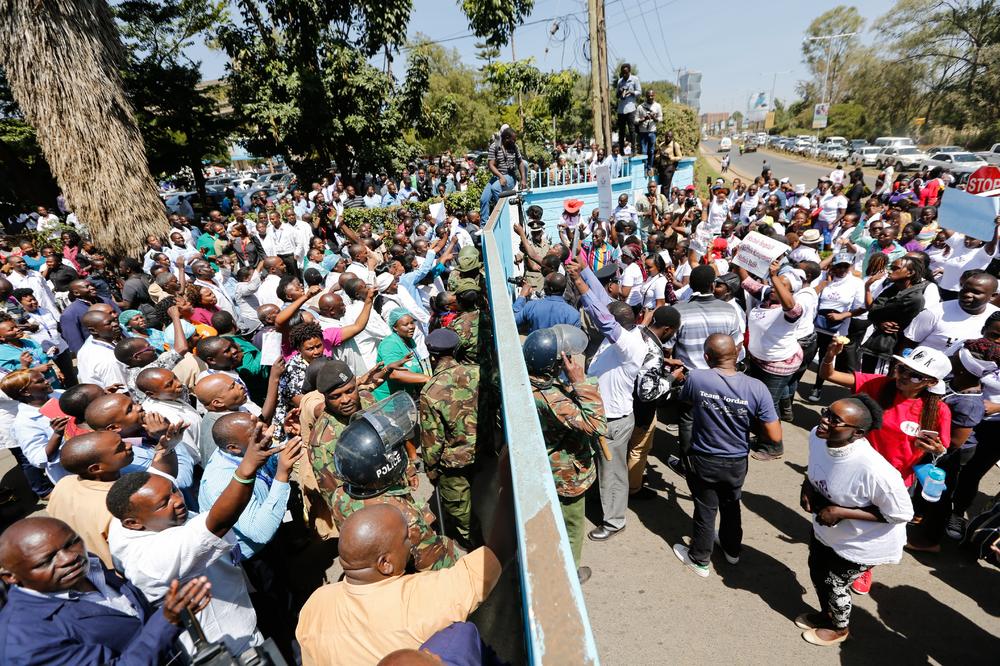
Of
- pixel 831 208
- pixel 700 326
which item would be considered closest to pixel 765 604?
pixel 700 326

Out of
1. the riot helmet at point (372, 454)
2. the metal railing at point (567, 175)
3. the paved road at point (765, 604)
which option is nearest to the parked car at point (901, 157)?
the metal railing at point (567, 175)

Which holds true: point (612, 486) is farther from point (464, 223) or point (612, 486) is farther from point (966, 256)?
point (464, 223)

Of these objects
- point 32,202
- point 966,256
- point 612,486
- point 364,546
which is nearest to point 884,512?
point 612,486

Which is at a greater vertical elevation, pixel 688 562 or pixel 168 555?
pixel 168 555

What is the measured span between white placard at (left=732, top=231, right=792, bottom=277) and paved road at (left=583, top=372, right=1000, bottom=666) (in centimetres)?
214

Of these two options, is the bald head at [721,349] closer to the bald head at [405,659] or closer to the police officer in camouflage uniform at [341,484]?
the police officer in camouflage uniform at [341,484]

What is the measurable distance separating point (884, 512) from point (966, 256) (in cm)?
500

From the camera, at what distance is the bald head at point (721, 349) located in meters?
3.34

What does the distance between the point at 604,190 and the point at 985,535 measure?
7.49 m

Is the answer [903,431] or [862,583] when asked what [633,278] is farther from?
[862,583]

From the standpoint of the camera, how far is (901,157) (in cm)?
2939

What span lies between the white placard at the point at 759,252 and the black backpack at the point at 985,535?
229cm

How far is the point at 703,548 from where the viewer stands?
3.62 metres

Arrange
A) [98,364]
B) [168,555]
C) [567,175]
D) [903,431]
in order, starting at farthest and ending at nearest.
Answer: [567,175] → [98,364] → [903,431] → [168,555]
